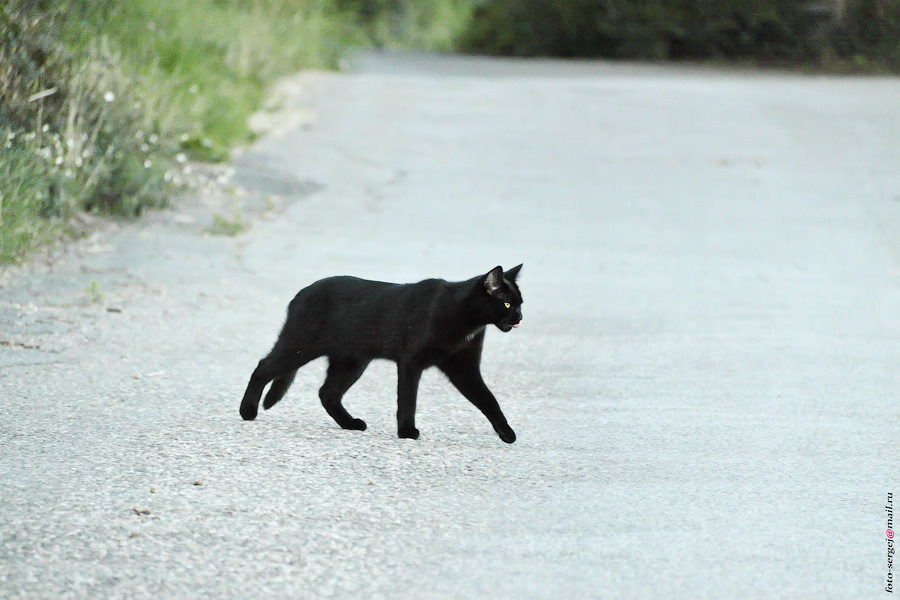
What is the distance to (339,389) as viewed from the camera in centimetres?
496

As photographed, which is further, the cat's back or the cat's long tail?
the cat's long tail

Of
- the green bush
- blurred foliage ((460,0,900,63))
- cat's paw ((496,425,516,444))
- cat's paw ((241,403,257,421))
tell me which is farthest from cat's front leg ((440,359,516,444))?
blurred foliage ((460,0,900,63))

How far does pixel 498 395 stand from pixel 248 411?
1.29m

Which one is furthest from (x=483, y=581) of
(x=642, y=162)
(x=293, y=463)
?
(x=642, y=162)

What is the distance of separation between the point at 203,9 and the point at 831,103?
8.36m

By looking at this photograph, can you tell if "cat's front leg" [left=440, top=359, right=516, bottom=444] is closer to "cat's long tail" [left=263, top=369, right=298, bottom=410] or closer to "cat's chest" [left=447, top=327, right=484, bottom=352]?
"cat's chest" [left=447, top=327, right=484, bottom=352]

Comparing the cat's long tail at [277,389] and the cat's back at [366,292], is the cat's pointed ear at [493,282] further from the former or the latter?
the cat's long tail at [277,389]

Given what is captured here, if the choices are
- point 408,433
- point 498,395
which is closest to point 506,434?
point 408,433

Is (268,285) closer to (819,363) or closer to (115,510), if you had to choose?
(819,363)

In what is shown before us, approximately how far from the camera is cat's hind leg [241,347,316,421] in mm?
4863

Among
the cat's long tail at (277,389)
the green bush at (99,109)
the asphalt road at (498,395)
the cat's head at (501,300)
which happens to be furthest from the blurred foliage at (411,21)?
the cat's head at (501,300)

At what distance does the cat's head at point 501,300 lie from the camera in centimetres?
463

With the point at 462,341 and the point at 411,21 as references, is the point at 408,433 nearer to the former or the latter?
the point at 462,341

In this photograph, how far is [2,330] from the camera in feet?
20.9
